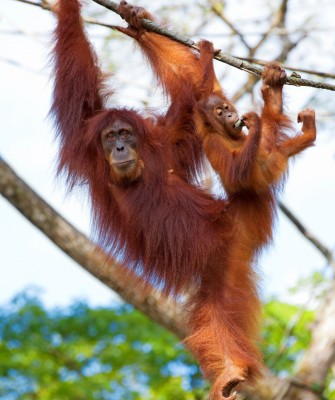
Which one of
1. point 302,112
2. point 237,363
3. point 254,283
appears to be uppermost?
point 302,112

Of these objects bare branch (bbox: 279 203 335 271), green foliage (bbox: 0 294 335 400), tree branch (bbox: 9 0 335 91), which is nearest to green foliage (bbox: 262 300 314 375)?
green foliage (bbox: 0 294 335 400)

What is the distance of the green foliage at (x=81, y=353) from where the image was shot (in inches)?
510

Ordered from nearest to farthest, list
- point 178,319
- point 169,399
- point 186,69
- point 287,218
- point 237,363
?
point 237,363
point 186,69
point 178,319
point 287,218
point 169,399

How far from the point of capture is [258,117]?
18.2ft

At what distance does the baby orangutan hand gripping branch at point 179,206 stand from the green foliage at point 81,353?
20.2 ft

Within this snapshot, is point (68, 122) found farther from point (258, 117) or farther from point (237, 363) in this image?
point (237, 363)

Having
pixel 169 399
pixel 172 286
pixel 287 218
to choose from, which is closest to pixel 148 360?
pixel 169 399

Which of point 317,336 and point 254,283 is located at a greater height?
point 317,336

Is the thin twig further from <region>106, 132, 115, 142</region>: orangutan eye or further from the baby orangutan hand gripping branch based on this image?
<region>106, 132, 115, 142</region>: orangutan eye

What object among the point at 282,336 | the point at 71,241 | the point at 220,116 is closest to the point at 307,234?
the point at 282,336

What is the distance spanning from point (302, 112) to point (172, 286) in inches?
60.9

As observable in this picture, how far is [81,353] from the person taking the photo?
542 inches

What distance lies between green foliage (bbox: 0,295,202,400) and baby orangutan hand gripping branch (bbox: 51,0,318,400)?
6168 millimetres

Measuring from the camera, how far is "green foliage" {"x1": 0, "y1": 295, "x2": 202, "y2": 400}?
42.5 feet
